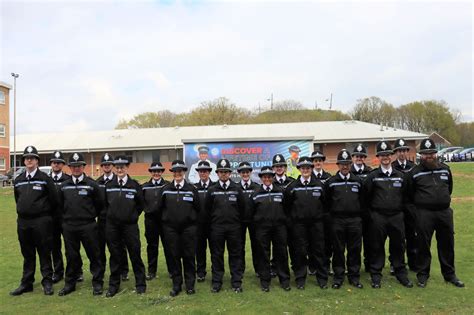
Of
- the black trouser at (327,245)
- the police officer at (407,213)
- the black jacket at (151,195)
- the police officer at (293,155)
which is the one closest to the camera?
the black trouser at (327,245)

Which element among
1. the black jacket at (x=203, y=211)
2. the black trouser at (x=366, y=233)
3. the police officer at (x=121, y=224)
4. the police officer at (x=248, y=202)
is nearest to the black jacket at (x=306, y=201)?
the police officer at (x=248, y=202)

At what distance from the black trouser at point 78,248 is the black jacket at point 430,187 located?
16.5ft

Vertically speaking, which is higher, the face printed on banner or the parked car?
the parked car

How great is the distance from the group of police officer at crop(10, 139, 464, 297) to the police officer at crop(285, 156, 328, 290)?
0.02 meters

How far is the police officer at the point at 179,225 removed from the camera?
6.50 m

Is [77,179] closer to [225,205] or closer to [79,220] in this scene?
[79,220]

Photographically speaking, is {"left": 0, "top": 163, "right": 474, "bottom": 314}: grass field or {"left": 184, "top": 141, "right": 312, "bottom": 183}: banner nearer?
{"left": 0, "top": 163, "right": 474, "bottom": 314}: grass field

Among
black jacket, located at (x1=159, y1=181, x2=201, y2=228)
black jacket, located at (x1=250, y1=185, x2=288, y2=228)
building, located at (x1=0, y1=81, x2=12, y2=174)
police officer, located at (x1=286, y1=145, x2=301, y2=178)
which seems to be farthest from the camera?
building, located at (x1=0, y1=81, x2=12, y2=174)

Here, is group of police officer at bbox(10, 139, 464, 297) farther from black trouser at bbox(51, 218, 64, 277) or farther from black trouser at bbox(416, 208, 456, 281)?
black trouser at bbox(51, 218, 64, 277)

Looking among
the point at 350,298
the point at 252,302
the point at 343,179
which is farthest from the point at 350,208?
the point at 252,302

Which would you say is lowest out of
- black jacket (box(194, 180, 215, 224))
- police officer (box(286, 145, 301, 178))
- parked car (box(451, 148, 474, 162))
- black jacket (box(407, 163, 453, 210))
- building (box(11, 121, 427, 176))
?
black jacket (box(194, 180, 215, 224))

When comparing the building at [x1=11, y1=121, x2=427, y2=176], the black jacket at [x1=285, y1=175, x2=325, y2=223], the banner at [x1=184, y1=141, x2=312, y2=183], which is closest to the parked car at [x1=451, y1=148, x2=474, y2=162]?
the building at [x1=11, y1=121, x2=427, y2=176]

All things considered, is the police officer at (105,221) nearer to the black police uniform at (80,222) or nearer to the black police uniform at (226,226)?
the black police uniform at (80,222)

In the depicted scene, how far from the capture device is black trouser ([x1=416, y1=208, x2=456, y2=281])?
666 cm
